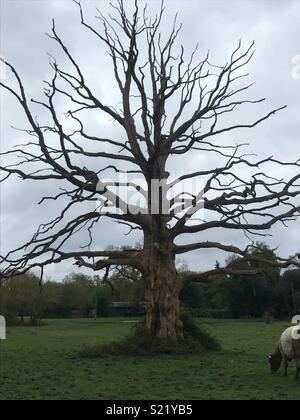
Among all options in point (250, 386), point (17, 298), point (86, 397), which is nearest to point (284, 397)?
point (250, 386)

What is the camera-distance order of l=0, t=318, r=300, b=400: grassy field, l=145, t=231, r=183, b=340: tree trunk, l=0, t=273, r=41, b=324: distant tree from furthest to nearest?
l=0, t=273, r=41, b=324: distant tree → l=145, t=231, r=183, b=340: tree trunk → l=0, t=318, r=300, b=400: grassy field

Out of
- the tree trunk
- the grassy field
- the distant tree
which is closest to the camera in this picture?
the grassy field

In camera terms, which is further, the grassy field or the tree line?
the tree line

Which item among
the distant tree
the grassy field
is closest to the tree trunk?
the grassy field

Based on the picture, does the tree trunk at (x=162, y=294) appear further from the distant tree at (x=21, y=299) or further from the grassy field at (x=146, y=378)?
the distant tree at (x=21, y=299)

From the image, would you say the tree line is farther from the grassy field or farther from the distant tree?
the grassy field

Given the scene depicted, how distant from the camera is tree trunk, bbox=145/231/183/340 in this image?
828 inches

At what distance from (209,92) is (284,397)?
14.3 meters

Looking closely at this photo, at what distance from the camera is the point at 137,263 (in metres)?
21.7

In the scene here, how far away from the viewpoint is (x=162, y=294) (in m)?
21.1

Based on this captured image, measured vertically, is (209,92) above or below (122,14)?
below

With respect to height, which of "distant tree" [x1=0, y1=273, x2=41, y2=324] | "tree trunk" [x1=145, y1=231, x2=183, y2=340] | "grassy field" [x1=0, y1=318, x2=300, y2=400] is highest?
"distant tree" [x1=0, y1=273, x2=41, y2=324]

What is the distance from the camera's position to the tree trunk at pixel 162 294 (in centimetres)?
2103

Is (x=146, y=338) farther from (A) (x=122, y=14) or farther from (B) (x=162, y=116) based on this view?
(A) (x=122, y=14)
